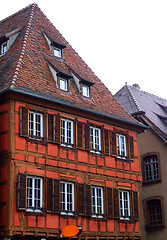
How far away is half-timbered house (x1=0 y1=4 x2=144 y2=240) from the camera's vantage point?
1917 centimetres

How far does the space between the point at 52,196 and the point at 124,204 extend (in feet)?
15.7

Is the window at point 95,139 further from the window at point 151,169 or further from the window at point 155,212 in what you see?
the window at point 155,212

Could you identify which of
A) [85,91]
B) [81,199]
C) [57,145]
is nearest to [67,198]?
[81,199]

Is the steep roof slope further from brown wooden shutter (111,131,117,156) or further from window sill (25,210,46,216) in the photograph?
window sill (25,210,46,216)

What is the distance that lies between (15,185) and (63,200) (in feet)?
8.69

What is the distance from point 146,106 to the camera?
34.4 metres

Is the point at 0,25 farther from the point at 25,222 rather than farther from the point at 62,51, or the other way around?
the point at 25,222

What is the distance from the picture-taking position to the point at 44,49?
2409 cm

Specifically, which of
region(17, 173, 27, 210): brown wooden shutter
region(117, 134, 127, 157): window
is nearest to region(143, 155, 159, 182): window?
region(117, 134, 127, 157): window

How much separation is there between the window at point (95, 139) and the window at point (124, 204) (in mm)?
2477

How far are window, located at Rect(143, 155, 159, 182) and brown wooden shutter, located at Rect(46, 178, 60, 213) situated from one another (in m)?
11.7

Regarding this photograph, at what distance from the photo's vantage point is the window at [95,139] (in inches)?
896

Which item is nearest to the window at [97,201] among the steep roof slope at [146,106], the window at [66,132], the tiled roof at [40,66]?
the window at [66,132]

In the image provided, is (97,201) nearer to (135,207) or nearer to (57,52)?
(135,207)
